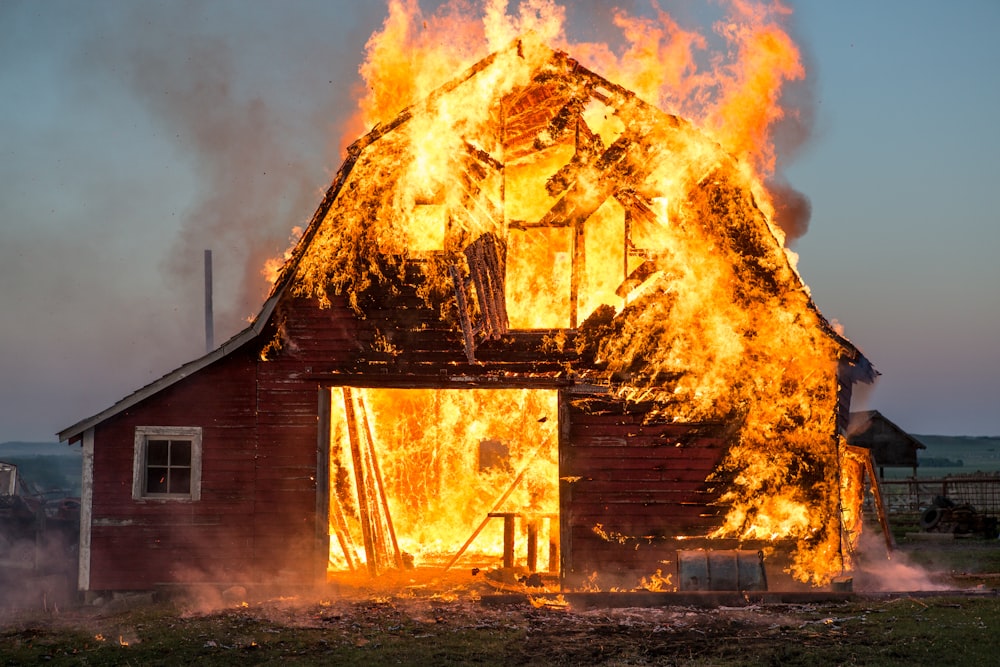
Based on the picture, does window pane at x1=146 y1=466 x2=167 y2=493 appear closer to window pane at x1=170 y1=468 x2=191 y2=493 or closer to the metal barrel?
window pane at x1=170 y1=468 x2=191 y2=493

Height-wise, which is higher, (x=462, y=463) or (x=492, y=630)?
(x=462, y=463)

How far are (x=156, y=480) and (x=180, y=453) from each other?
23.1 inches

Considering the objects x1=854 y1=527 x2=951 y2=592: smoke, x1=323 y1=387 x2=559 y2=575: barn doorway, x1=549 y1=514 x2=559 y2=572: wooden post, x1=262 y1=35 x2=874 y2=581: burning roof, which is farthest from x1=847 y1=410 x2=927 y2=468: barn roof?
x1=262 y1=35 x2=874 y2=581: burning roof

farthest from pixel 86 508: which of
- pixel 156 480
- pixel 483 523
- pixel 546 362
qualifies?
pixel 546 362

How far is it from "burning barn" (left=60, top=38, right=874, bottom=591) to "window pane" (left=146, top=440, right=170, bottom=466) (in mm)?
37

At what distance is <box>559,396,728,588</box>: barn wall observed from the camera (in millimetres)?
15195

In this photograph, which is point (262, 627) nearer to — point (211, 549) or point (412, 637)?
point (412, 637)

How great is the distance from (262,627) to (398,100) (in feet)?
28.4

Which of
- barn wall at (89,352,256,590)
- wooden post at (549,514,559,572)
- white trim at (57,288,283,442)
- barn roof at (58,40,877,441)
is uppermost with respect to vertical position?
barn roof at (58,40,877,441)

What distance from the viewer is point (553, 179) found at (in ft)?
50.5

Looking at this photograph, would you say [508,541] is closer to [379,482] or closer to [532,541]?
[532,541]

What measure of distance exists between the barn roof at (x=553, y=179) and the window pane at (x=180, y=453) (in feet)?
3.08

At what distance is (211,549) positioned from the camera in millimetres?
15383

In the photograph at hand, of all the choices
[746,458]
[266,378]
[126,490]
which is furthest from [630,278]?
[126,490]
